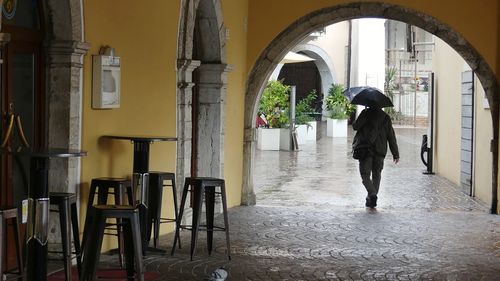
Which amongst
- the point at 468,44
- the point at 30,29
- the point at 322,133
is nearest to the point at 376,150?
the point at 468,44

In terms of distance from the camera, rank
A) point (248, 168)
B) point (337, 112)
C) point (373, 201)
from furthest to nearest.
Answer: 1. point (337, 112)
2. point (248, 168)
3. point (373, 201)

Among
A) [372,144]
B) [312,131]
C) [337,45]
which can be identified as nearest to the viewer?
[372,144]

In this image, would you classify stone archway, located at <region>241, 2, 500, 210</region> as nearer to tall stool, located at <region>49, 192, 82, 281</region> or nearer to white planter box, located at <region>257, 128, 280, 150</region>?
tall stool, located at <region>49, 192, 82, 281</region>

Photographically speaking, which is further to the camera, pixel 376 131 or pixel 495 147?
pixel 376 131

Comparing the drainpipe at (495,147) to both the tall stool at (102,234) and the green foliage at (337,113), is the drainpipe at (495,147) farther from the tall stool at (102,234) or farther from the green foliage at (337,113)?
the green foliage at (337,113)

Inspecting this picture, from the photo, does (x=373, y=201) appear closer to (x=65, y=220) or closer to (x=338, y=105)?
(x=65, y=220)

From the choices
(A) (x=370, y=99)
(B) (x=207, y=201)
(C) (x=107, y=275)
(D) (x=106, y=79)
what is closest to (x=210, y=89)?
(A) (x=370, y=99)

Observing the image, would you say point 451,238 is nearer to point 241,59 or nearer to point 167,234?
point 167,234

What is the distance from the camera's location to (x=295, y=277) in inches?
267

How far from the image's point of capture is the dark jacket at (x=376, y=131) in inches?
462

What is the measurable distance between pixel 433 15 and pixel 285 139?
11678mm

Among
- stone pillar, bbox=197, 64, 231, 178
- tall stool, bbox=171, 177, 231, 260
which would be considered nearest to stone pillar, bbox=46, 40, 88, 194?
tall stool, bbox=171, 177, 231, 260

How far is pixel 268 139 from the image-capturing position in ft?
75.2

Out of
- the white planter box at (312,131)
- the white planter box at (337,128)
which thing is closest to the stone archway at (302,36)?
the white planter box at (312,131)
